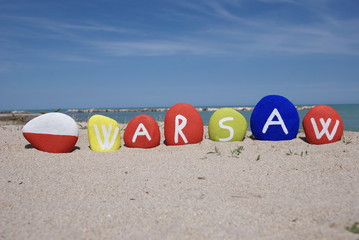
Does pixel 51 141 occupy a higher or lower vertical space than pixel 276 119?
lower

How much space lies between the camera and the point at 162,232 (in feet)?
8.72

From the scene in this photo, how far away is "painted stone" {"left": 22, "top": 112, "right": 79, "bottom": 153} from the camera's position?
6.15m

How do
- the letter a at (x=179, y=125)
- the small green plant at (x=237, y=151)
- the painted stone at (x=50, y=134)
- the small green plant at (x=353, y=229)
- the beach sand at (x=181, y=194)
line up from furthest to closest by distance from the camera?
the letter a at (x=179, y=125) → the painted stone at (x=50, y=134) → the small green plant at (x=237, y=151) → the beach sand at (x=181, y=194) → the small green plant at (x=353, y=229)

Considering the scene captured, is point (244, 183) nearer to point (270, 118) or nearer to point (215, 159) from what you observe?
point (215, 159)

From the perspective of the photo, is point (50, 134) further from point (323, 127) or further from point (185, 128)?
point (323, 127)

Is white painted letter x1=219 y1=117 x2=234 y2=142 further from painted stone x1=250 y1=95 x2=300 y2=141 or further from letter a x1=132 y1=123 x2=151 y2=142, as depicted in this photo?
letter a x1=132 y1=123 x2=151 y2=142

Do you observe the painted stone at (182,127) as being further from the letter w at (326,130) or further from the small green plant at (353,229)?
the small green plant at (353,229)

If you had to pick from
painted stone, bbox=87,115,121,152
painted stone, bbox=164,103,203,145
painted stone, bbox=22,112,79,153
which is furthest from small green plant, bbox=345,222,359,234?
painted stone, bbox=22,112,79,153

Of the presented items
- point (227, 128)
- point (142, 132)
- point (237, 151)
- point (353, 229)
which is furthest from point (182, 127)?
point (353, 229)

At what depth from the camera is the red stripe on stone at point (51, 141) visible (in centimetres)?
615

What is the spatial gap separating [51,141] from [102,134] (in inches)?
37.7

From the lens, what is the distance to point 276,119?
7141 mm

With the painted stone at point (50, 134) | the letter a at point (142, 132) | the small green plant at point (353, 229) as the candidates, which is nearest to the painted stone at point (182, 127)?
the letter a at point (142, 132)

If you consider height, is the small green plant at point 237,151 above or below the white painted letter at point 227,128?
below
